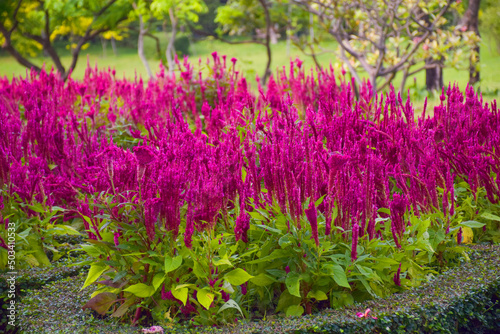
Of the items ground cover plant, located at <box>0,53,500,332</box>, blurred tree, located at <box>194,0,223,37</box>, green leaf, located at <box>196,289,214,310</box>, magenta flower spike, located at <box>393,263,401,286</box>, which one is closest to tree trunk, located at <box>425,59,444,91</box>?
ground cover plant, located at <box>0,53,500,332</box>

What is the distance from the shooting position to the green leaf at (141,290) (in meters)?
2.61

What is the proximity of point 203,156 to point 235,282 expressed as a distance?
31.4 inches

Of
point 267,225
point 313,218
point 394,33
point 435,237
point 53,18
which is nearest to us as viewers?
point 313,218

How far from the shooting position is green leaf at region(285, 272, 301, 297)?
2.54 m

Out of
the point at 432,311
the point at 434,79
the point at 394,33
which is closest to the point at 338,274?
the point at 432,311

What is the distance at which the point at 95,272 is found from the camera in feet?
9.19

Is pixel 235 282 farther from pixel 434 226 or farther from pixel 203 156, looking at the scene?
pixel 434 226

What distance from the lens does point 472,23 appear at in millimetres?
12461

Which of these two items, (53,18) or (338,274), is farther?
(53,18)

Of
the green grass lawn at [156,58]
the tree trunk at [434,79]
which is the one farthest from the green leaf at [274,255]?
the green grass lawn at [156,58]

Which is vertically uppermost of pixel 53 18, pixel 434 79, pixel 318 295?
pixel 53 18

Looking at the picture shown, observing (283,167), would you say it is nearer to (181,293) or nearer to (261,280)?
(261,280)

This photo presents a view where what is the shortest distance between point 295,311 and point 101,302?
1135 mm

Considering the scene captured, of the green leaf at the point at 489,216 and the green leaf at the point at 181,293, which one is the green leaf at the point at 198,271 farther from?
the green leaf at the point at 489,216
